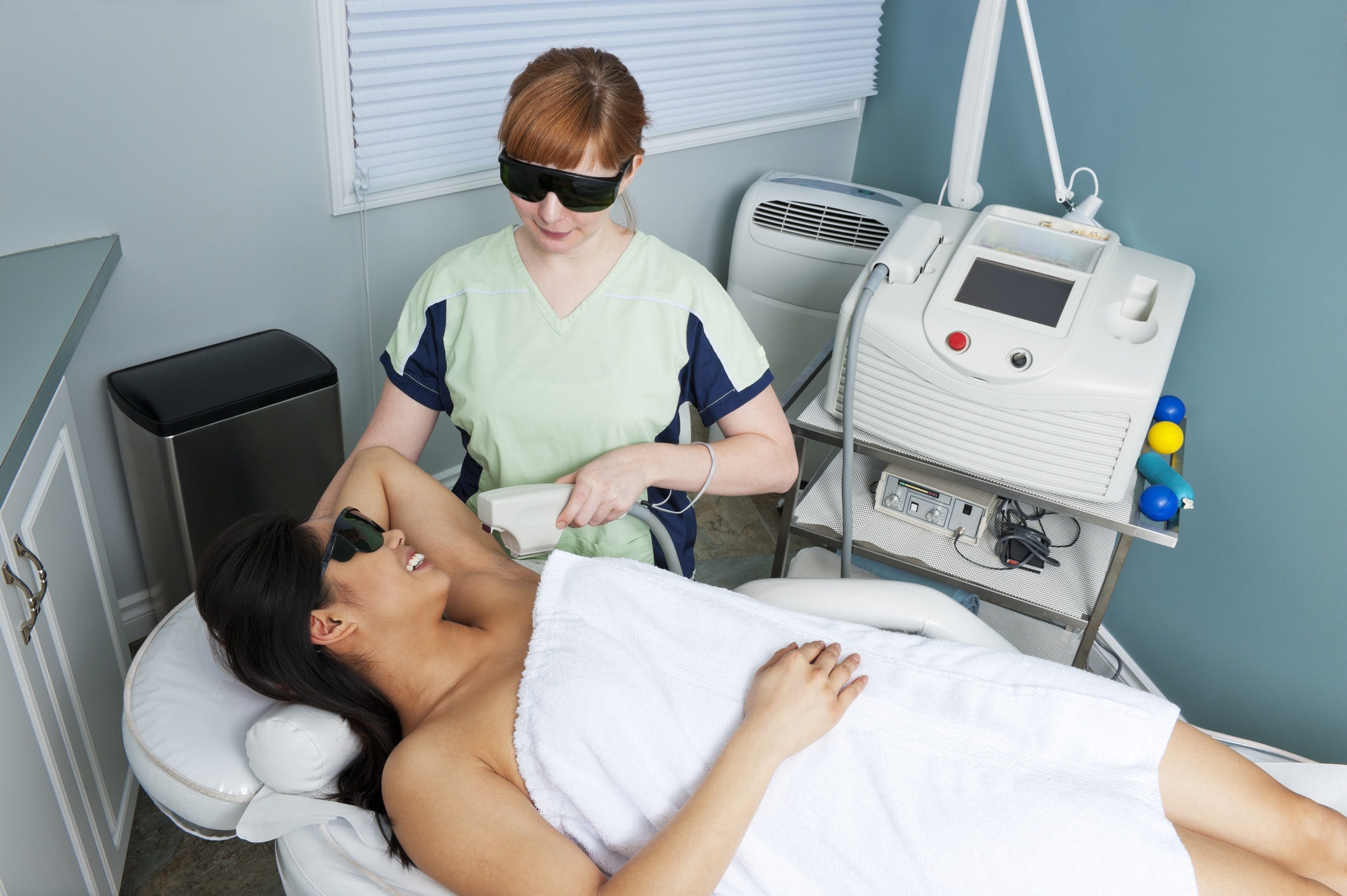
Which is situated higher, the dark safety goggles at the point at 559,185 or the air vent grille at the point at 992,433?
the dark safety goggles at the point at 559,185

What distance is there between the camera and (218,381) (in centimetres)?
175

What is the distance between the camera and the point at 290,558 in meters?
1.14

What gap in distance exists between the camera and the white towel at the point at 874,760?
1067mm

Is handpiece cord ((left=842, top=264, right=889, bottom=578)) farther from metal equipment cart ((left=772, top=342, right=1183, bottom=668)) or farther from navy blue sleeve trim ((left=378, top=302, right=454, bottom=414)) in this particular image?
navy blue sleeve trim ((left=378, top=302, right=454, bottom=414))

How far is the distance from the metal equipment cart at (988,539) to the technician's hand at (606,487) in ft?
1.93

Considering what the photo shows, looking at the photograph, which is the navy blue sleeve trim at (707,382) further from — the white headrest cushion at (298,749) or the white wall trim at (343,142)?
the white wall trim at (343,142)

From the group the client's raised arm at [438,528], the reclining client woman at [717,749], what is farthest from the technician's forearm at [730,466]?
the client's raised arm at [438,528]

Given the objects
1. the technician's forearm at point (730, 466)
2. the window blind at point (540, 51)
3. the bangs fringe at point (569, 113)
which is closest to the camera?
the bangs fringe at point (569, 113)

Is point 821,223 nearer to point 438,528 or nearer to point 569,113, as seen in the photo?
point 569,113

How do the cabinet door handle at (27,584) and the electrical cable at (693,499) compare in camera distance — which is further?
the electrical cable at (693,499)

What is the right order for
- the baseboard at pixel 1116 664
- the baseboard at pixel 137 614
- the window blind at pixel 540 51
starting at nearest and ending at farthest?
the window blind at pixel 540 51 → the baseboard at pixel 137 614 → the baseboard at pixel 1116 664

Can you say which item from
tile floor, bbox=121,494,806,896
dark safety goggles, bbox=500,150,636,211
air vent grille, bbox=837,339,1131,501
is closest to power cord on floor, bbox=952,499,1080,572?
air vent grille, bbox=837,339,1131,501

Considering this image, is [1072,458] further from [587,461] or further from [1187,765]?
[587,461]

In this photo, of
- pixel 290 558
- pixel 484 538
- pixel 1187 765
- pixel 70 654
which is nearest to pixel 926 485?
pixel 1187 765
